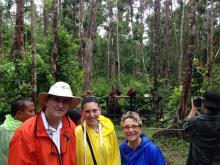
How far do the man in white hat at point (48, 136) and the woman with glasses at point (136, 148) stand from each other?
0.59 metres

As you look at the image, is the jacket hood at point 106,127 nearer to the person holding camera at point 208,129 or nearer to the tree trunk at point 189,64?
the person holding camera at point 208,129

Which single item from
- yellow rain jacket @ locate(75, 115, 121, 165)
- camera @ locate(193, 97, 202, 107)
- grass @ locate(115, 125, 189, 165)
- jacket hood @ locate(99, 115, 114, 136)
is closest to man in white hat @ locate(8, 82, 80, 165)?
yellow rain jacket @ locate(75, 115, 121, 165)

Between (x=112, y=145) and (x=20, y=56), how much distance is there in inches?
402

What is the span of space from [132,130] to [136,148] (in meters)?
0.17

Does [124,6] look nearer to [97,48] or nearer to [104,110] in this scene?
[97,48]

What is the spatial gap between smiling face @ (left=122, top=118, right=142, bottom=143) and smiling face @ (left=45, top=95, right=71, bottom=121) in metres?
0.71

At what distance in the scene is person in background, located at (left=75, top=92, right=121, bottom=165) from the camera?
371 centimetres

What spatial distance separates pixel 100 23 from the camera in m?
38.9

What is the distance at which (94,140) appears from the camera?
149 inches

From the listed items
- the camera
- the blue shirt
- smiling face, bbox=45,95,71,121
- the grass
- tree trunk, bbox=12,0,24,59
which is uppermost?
tree trunk, bbox=12,0,24,59

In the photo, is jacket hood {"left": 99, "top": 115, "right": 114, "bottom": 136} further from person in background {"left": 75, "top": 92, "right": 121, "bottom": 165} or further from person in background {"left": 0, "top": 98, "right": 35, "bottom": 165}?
person in background {"left": 0, "top": 98, "right": 35, "bottom": 165}

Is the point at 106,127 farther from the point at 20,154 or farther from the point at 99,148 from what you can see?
the point at 20,154

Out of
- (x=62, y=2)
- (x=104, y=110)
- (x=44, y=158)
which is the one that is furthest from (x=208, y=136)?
(x=62, y=2)

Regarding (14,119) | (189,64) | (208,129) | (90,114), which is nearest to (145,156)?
(90,114)
